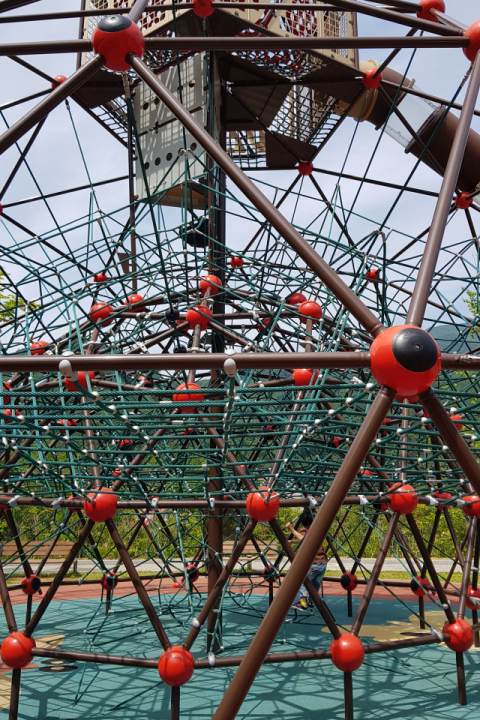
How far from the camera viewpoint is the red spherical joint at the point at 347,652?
5824 mm

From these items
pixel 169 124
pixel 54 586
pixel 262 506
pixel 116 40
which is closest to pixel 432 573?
pixel 262 506

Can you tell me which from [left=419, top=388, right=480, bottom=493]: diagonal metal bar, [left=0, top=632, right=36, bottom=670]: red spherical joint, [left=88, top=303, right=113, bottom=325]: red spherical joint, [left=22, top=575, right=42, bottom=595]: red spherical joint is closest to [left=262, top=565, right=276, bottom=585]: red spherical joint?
[left=0, top=632, right=36, bottom=670]: red spherical joint

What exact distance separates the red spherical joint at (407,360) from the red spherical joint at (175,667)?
155 inches

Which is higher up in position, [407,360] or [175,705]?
[407,360]

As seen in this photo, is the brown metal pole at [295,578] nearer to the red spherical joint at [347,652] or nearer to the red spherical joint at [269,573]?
the red spherical joint at [347,652]

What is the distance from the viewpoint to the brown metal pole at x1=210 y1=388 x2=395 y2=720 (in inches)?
119

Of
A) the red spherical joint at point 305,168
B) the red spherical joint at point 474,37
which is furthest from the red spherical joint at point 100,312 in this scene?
the red spherical joint at point 474,37

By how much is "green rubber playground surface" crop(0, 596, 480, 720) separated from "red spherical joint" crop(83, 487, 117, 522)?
222 cm

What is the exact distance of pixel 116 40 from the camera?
13.7 ft

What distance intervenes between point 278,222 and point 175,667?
13.9 feet

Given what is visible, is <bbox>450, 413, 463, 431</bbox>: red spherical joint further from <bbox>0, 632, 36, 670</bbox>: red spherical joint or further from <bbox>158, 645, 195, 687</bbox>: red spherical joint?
<bbox>0, 632, 36, 670</bbox>: red spherical joint

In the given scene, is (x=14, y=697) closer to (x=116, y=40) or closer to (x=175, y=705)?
(x=175, y=705)

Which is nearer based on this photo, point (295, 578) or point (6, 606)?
point (295, 578)

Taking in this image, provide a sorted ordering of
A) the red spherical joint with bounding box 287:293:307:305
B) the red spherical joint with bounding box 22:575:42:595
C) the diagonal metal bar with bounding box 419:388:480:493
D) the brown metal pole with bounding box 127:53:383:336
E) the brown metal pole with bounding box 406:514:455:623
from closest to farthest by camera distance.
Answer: the diagonal metal bar with bounding box 419:388:480:493, the brown metal pole with bounding box 127:53:383:336, the brown metal pole with bounding box 406:514:455:623, the red spherical joint with bounding box 287:293:307:305, the red spherical joint with bounding box 22:575:42:595
